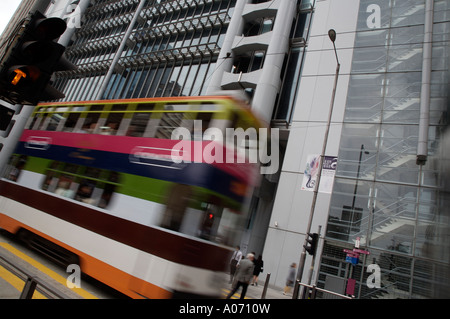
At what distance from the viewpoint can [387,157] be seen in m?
12.6

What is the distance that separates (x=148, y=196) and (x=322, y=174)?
8353mm

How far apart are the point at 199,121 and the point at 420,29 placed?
14582 mm

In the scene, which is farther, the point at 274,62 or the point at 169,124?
the point at 274,62

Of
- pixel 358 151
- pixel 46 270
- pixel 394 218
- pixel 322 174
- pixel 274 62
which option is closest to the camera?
pixel 46 270

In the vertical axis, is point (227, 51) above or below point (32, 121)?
above

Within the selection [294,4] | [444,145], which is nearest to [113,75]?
[294,4]

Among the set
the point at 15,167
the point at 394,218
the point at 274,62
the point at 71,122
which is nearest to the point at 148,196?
the point at 71,122

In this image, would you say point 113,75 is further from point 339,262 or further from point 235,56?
point 339,262

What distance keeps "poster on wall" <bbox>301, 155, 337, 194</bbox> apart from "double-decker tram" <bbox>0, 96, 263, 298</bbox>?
576cm

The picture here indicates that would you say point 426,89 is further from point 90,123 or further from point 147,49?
point 147,49

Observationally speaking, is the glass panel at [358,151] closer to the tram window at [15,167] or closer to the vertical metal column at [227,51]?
the vertical metal column at [227,51]

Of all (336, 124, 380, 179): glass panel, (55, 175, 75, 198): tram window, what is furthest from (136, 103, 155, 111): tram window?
(336, 124, 380, 179): glass panel

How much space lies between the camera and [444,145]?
5.32 feet
